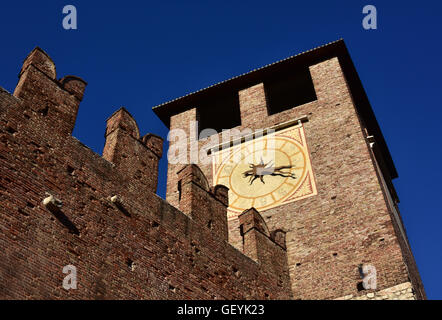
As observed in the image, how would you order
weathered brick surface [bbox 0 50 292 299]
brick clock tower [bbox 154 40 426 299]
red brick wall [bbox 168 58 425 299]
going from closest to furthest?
weathered brick surface [bbox 0 50 292 299] → red brick wall [bbox 168 58 425 299] → brick clock tower [bbox 154 40 426 299]

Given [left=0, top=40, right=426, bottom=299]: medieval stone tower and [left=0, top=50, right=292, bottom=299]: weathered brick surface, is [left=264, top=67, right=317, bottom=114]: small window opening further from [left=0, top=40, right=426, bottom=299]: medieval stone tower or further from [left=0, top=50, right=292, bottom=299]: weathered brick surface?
[left=0, top=50, right=292, bottom=299]: weathered brick surface

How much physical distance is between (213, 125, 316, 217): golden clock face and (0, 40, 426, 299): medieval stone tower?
0.03 m

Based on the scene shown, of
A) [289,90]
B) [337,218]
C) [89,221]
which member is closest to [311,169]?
→ [337,218]

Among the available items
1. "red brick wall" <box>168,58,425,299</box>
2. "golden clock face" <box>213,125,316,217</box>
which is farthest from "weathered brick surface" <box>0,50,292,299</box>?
"golden clock face" <box>213,125,316,217</box>

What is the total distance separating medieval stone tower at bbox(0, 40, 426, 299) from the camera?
597cm

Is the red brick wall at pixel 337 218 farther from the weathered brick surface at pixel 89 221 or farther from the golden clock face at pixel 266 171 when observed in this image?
the weathered brick surface at pixel 89 221

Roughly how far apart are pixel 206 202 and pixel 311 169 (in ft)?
13.8

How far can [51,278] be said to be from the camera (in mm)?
5609

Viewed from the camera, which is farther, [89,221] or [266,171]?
[266,171]

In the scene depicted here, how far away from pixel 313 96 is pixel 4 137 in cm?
1155

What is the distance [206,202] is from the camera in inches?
335

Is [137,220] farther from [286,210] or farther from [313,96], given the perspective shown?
[313,96]

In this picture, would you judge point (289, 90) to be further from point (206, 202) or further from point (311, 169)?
point (206, 202)

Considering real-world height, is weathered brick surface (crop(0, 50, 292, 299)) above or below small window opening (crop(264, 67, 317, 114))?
below
